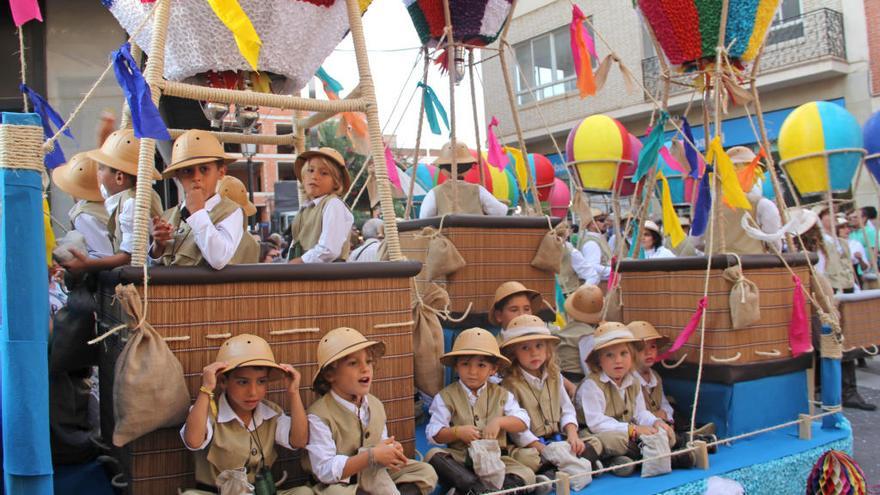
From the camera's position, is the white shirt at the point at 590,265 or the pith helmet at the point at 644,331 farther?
the white shirt at the point at 590,265

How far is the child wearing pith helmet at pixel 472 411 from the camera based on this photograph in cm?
299

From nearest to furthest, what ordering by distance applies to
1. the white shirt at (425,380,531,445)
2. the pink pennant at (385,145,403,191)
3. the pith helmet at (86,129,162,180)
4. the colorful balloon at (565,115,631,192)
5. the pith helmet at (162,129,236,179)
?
the pith helmet at (162,129,236,179), the pith helmet at (86,129,162,180), the white shirt at (425,380,531,445), the pink pennant at (385,145,403,191), the colorful balloon at (565,115,631,192)

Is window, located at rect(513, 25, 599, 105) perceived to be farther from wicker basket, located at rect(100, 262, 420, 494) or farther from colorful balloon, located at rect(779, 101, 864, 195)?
wicker basket, located at rect(100, 262, 420, 494)

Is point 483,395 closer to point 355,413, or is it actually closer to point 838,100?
point 355,413

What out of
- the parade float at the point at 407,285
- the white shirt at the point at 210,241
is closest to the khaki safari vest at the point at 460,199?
the parade float at the point at 407,285

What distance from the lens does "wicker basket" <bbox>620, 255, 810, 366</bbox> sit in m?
3.74

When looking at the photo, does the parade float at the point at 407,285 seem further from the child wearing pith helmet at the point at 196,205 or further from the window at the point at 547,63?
the window at the point at 547,63

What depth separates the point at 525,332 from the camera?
338cm

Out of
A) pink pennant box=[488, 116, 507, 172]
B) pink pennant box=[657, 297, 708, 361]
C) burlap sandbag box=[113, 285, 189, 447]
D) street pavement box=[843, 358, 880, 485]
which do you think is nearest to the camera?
burlap sandbag box=[113, 285, 189, 447]

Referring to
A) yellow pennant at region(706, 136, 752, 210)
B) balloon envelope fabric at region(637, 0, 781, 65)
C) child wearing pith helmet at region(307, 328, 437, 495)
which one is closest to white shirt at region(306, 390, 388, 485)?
child wearing pith helmet at region(307, 328, 437, 495)

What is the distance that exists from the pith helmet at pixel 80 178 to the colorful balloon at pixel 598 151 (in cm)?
576

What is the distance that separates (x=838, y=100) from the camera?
43.0 feet

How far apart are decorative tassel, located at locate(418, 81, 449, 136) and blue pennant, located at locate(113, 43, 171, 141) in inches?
98.6

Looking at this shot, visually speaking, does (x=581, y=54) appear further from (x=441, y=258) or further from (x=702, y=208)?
(x=441, y=258)
